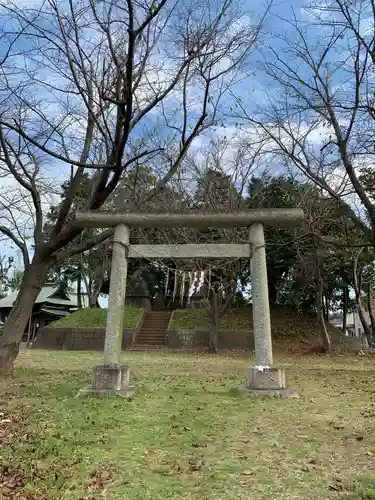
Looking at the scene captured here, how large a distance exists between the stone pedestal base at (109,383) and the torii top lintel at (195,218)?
9.29 ft

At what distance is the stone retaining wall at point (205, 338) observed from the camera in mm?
23438

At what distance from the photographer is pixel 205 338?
78.7 ft

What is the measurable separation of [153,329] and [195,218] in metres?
18.5

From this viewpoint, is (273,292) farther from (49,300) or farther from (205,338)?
(49,300)

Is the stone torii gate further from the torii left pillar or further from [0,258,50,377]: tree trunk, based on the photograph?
[0,258,50,377]: tree trunk

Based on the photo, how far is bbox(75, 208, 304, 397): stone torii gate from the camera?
323 inches

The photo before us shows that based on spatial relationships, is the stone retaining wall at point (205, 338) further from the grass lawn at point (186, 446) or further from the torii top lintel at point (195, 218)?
the torii top lintel at point (195, 218)

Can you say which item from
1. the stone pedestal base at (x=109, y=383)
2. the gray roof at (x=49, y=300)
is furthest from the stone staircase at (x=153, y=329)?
the stone pedestal base at (x=109, y=383)

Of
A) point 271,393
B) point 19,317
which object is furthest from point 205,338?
point 271,393

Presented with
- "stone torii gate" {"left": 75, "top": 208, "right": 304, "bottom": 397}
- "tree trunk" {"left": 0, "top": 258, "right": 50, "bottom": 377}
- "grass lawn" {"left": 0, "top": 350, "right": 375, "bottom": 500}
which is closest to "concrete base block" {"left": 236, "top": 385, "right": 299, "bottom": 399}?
"stone torii gate" {"left": 75, "top": 208, "right": 304, "bottom": 397}

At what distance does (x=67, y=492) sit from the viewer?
12.5 ft

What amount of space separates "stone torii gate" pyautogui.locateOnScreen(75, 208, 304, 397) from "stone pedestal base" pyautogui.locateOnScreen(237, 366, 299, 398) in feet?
0.11

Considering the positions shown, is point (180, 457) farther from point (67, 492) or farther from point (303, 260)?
point (303, 260)

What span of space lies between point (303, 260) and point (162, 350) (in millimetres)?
8447
